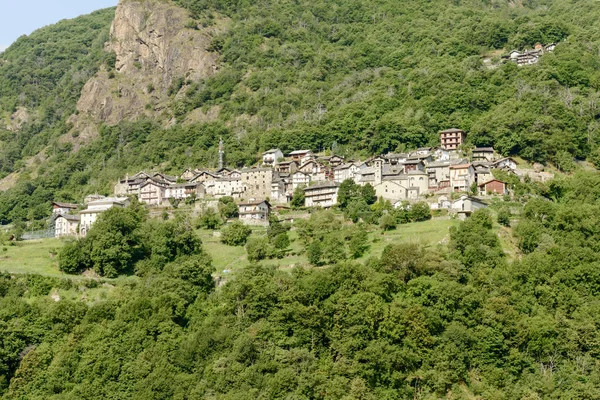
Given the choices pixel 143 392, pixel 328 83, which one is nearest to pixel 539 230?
pixel 143 392

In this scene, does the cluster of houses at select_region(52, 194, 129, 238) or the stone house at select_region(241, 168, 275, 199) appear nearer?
the cluster of houses at select_region(52, 194, 129, 238)

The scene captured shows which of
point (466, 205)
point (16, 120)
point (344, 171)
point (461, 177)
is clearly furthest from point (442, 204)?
point (16, 120)

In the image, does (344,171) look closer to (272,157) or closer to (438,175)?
(438,175)

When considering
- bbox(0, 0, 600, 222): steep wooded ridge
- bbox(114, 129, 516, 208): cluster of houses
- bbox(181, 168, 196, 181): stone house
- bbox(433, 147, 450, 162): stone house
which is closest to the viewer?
bbox(114, 129, 516, 208): cluster of houses

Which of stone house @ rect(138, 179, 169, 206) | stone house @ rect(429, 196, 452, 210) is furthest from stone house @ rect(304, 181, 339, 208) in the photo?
Result: stone house @ rect(138, 179, 169, 206)

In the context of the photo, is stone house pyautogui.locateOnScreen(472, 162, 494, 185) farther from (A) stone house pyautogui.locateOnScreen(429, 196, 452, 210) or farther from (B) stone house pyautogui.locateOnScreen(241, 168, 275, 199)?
(B) stone house pyautogui.locateOnScreen(241, 168, 275, 199)

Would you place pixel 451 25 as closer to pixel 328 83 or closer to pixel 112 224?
pixel 328 83
